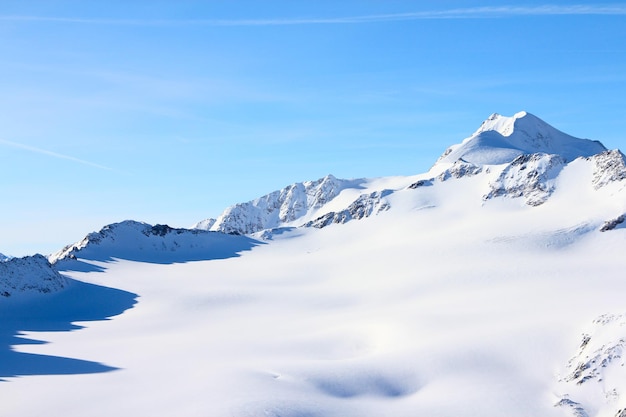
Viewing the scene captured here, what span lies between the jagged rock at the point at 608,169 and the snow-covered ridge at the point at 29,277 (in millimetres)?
84214

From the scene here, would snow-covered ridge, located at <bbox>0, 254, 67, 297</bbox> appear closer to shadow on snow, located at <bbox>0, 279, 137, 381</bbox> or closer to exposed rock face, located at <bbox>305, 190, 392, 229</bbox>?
shadow on snow, located at <bbox>0, 279, 137, 381</bbox>

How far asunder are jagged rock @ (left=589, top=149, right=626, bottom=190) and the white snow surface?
1.14ft

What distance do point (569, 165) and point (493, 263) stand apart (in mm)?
44028

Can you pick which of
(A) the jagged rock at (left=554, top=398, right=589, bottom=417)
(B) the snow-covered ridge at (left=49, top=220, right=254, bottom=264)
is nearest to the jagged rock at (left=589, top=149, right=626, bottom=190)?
(B) the snow-covered ridge at (left=49, top=220, right=254, bottom=264)

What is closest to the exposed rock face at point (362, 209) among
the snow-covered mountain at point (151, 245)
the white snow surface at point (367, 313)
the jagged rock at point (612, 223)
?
the white snow surface at point (367, 313)

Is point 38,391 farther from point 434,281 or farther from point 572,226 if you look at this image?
point 572,226

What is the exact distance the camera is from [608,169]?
11388 cm

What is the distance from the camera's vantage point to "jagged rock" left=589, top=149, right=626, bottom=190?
11112cm

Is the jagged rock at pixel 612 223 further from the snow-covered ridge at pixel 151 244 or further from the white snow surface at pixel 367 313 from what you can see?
the snow-covered ridge at pixel 151 244

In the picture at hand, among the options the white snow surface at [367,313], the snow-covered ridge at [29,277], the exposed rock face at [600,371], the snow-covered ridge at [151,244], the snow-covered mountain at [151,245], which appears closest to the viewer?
the exposed rock face at [600,371]

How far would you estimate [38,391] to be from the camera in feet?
148

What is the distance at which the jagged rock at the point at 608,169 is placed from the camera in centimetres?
11112

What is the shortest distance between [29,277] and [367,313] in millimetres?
53818

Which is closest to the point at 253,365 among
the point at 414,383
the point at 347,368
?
the point at 347,368
